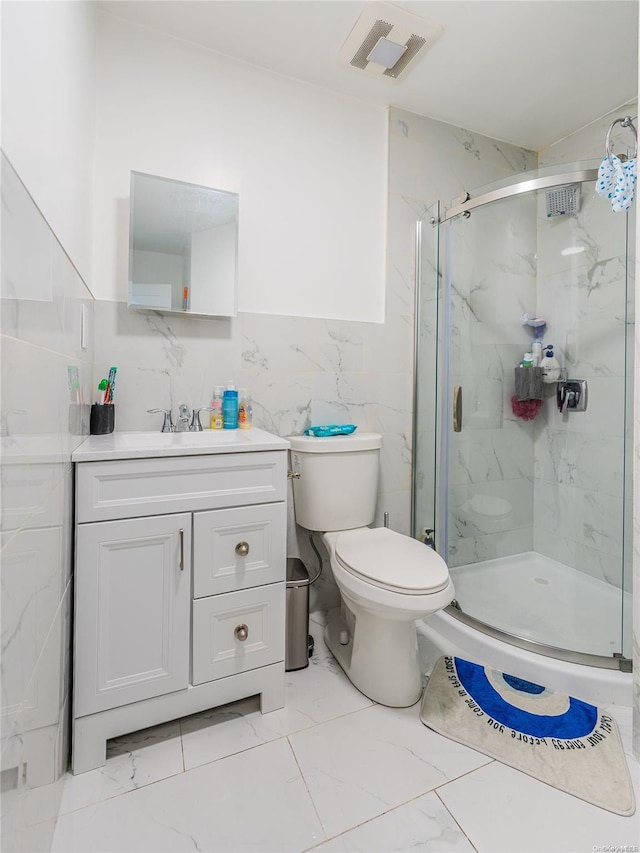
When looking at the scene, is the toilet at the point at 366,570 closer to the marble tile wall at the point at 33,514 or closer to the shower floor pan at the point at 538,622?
the shower floor pan at the point at 538,622

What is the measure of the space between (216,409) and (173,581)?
0.69 m

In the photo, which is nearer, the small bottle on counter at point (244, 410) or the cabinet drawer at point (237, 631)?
the cabinet drawer at point (237, 631)

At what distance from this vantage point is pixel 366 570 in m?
1.36

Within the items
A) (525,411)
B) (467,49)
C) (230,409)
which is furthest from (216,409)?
(467,49)

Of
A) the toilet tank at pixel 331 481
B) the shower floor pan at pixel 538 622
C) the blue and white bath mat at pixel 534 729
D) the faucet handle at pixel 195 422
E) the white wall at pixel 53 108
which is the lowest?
the blue and white bath mat at pixel 534 729

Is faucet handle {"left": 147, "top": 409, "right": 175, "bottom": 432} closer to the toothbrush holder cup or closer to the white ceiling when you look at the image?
the toothbrush holder cup

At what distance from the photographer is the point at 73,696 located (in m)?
1.10

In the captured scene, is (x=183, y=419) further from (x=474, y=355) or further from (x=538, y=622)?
(x=538, y=622)

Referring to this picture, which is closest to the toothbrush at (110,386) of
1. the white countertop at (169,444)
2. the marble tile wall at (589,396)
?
the white countertop at (169,444)

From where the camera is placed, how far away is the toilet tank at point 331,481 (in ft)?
5.49

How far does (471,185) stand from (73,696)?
2635 millimetres

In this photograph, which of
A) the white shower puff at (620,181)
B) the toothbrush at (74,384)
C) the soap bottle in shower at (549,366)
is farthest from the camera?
the soap bottle in shower at (549,366)

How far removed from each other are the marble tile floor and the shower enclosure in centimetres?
54

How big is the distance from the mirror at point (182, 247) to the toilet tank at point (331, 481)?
2.06ft
